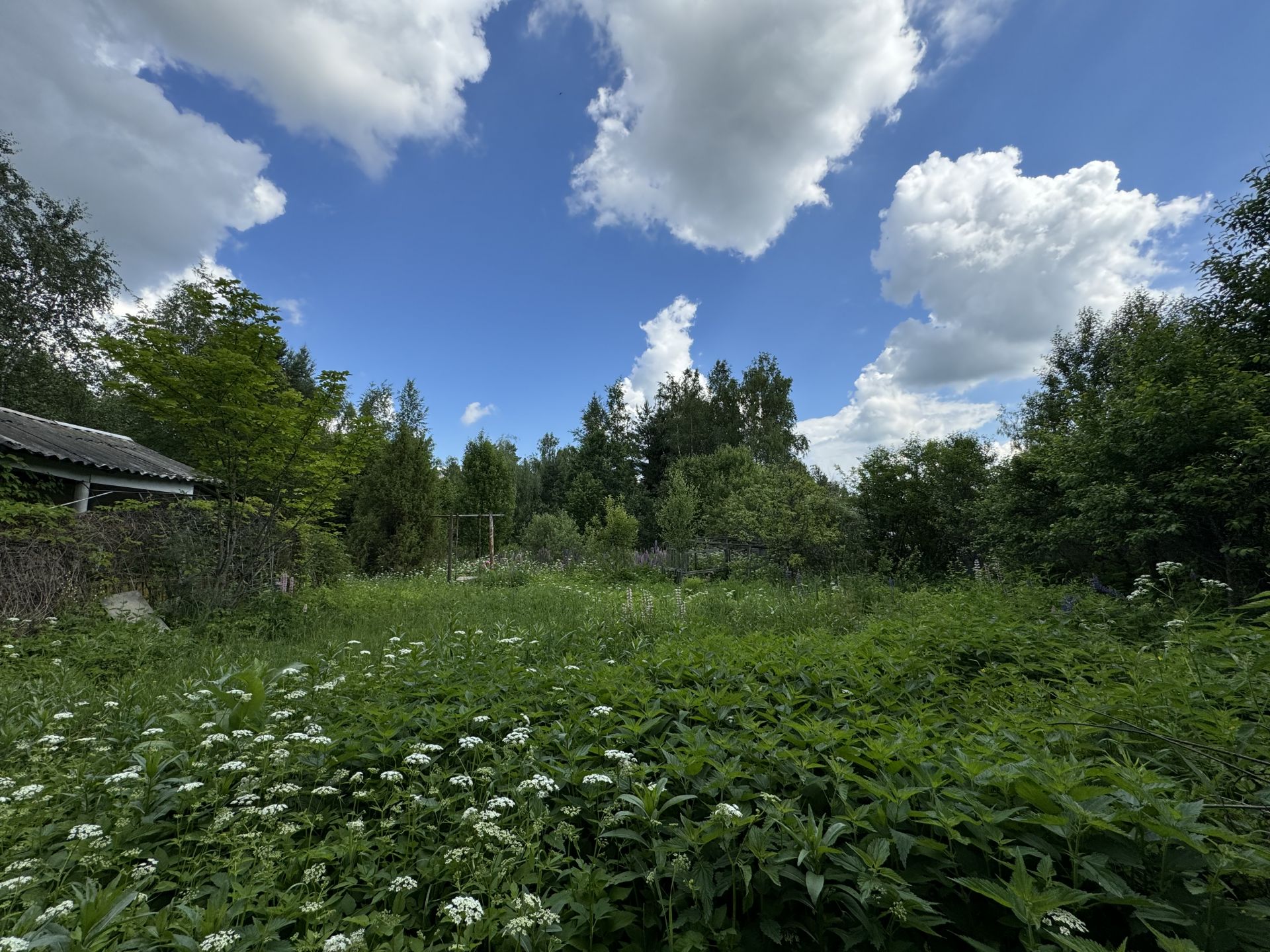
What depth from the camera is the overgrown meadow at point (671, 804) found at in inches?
49.4

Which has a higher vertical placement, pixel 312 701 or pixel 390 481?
pixel 390 481

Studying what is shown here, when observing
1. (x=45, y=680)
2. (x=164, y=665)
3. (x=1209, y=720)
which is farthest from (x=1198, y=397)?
(x=45, y=680)

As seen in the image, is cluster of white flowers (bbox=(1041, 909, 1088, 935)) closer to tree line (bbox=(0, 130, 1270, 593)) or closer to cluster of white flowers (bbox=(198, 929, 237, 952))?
cluster of white flowers (bbox=(198, 929, 237, 952))

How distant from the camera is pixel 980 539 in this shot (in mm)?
8445

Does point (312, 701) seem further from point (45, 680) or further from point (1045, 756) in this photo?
point (1045, 756)

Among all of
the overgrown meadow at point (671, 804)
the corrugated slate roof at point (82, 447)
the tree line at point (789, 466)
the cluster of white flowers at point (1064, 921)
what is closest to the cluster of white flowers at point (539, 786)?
the overgrown meadow at point (671, 804)

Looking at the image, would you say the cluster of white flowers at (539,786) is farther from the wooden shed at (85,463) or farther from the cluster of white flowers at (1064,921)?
the wooden shed at (85,463)

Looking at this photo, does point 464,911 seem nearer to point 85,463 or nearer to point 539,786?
point 539,786

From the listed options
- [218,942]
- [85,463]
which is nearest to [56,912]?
[218,942]

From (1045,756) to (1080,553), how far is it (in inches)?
293

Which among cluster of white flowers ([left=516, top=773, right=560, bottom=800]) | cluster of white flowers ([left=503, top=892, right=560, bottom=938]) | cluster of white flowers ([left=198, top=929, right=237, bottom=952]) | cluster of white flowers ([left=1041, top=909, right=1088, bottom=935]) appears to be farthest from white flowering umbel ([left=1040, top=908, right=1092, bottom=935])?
cluster of white flowers ([left=198, top=929, right=237, bottom=952])

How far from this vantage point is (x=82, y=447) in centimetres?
854

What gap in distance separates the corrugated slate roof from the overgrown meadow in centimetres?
557

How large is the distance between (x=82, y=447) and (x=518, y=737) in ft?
37.0
